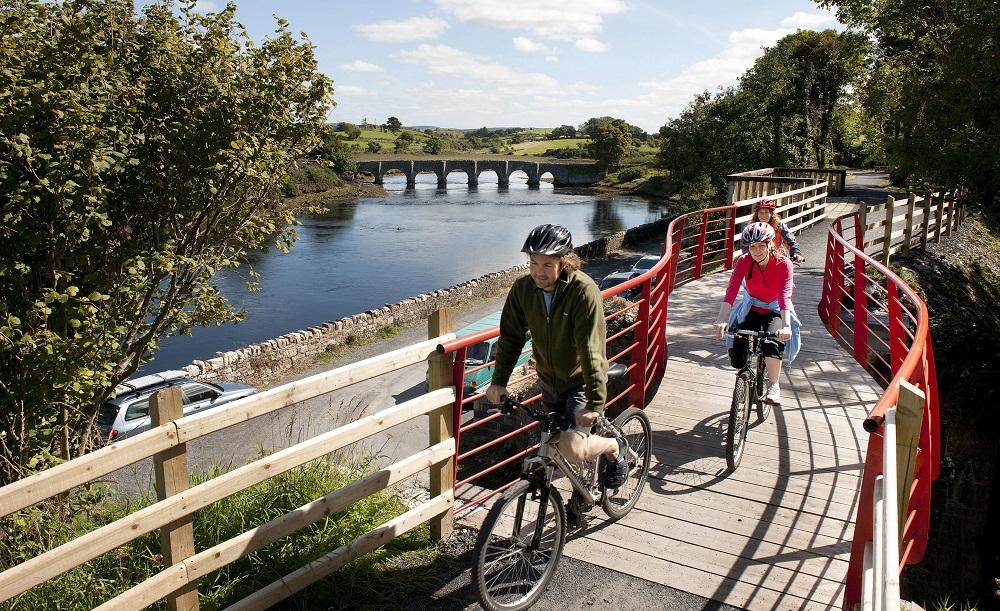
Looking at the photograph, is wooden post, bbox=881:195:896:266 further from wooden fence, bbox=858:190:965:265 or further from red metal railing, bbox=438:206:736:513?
red metal railing, bbox=438:206:736:513

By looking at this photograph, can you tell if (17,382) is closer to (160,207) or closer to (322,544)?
(160,207)

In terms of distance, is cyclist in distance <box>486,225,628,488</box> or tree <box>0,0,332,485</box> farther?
tree <box>0,0,332,485</box>

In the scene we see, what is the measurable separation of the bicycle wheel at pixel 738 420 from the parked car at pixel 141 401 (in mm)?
9055

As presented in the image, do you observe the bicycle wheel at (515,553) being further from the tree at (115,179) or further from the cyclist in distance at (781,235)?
the cyclist in distance at (781,235)

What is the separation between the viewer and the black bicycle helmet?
354 centimetres

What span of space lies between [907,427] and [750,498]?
7.16 feet

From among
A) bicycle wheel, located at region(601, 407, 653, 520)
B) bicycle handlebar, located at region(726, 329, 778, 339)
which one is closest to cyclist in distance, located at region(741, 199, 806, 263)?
bicycle handlebar, located at region(726, 329, 778, 339)

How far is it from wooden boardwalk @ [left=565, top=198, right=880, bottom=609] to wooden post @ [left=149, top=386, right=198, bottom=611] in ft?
6.83

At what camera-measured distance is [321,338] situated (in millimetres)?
24938

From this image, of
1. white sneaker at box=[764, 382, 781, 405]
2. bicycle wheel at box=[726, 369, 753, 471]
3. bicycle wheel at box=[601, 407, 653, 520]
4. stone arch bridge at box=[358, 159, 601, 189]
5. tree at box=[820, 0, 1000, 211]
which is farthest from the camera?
stone arch bridge at box=[358, 159, 601, 189]

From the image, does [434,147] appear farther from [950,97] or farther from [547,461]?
[547,461]

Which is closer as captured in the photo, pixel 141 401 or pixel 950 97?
pixel 141 401

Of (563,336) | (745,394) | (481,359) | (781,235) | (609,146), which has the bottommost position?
(481,359)

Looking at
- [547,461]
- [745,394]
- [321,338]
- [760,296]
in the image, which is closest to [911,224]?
[760,296]
